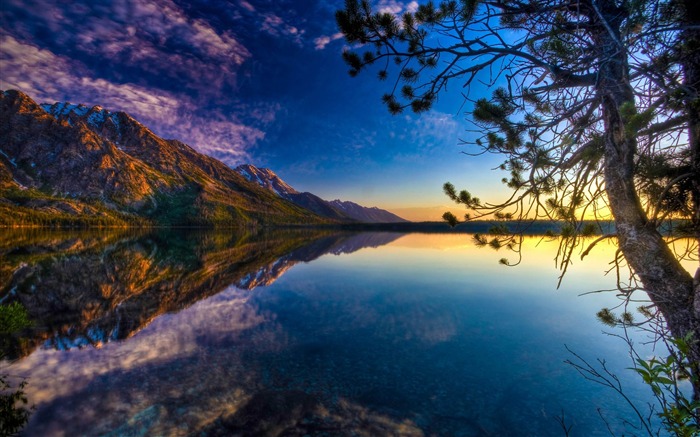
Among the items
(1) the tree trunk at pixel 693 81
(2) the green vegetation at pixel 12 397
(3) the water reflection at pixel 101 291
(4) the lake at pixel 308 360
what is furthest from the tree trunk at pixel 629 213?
(3) the water reflection at pixel 101 291

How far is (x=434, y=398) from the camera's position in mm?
9367

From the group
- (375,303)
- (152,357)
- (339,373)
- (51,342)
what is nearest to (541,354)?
(339,373)

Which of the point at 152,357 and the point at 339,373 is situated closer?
the point at 339,373

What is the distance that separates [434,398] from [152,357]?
10285 millimetres

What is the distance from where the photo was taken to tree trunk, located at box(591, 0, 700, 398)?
418 centimetres

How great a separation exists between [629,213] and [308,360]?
10.7 m

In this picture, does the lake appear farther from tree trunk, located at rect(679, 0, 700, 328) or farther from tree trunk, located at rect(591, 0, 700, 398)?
tree trunk, located at rect(679, 0, 700, 328)

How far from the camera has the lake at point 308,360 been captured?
8.20 metres

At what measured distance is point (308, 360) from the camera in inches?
467

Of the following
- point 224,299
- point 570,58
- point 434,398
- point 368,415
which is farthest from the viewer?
point 224,299

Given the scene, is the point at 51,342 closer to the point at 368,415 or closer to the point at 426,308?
the point at 368,415

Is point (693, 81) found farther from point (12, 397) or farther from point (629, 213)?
point (12, 397)

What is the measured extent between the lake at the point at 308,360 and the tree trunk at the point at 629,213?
941mm

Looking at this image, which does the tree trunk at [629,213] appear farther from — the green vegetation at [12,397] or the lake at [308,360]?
the green vegetation at [12,397]
